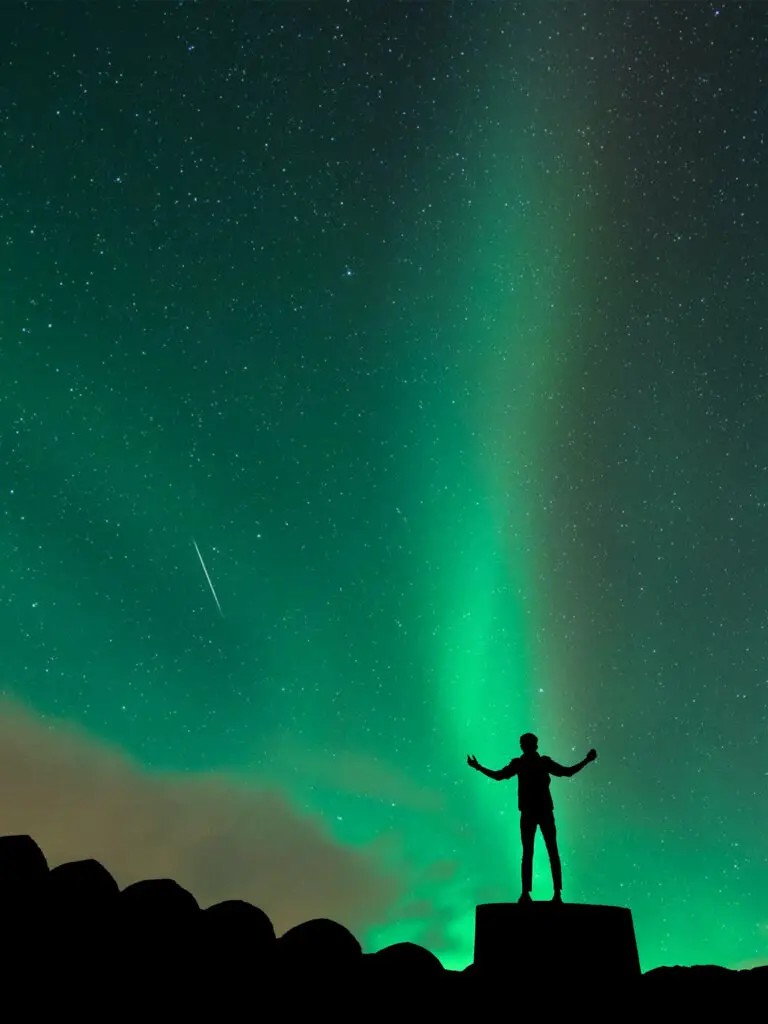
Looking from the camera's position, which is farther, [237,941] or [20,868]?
[237,941]

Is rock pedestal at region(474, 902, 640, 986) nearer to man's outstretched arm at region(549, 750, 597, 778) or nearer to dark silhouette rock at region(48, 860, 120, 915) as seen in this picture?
man's outstretched arm at region(549, 750, 597, 778)

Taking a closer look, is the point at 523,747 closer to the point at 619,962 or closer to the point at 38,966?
the point at 619,962

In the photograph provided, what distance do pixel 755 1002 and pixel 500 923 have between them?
2712mm

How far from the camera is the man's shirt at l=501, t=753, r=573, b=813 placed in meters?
9.56

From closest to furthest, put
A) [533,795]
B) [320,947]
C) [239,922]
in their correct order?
[320,947] < [239,922] < [533,795]

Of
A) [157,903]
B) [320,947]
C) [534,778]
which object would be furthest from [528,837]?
[157,903]

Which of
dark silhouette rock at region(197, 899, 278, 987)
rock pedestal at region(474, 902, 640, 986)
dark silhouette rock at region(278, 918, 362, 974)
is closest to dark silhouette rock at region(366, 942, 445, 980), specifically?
dark silhouette rock at region(278, 918, 362, 974)

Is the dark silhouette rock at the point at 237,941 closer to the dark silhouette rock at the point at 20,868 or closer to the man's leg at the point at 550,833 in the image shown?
the dark silhouette rock at the point at 20,868

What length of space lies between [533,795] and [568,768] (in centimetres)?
51

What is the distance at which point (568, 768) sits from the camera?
375 inches

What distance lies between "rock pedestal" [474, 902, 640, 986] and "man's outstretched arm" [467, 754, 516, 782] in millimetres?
1434

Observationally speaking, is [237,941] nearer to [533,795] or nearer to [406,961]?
[406,961]

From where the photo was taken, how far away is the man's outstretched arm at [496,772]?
968cm

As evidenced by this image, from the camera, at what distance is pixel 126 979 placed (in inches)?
321
